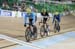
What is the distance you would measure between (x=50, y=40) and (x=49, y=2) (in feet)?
75.9

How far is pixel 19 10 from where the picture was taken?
3378 centimetres

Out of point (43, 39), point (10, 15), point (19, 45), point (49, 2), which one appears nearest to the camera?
point (19, 45)

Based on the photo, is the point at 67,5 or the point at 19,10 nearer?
the point at 19,10

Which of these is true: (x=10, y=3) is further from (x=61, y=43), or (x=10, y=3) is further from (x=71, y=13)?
(x=61, y=43)

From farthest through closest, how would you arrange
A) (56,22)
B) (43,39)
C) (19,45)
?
(56,22) → (43,39) → (19,45)

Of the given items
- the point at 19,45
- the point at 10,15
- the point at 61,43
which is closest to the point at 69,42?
the point at 61,43

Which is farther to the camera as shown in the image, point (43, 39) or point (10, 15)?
point (10, 15)

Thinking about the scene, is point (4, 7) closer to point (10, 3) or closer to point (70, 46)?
point (10, 3)

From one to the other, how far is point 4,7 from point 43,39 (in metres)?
19.2

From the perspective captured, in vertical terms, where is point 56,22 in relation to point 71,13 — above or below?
above

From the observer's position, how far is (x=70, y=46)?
14.3m

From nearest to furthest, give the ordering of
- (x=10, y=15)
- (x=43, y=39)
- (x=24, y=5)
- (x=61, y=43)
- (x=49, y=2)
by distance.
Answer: (x=61, y=43), (x=43, y=39), (x=10, y=15), (x=24, y=5), (x=49, y=2)

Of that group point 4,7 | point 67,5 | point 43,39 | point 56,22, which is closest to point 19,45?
point 43,39

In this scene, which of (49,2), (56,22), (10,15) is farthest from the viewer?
(49,2)
